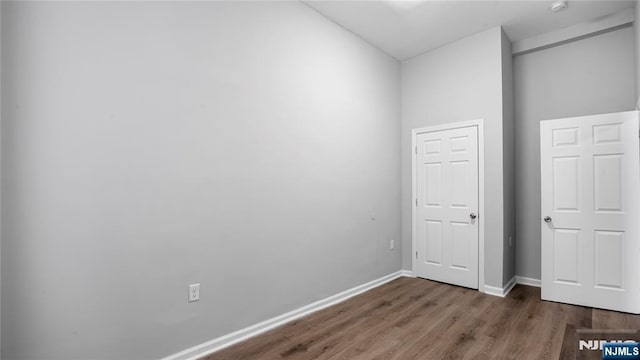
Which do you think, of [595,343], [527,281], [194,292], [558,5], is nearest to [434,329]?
[595,343]

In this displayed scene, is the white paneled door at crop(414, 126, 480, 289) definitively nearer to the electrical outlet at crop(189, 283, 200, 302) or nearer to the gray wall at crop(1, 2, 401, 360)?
the gray wall at crop(1, 2, 401, 360)

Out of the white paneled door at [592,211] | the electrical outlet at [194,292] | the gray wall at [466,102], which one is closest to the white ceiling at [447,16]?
the gray wall at [466,102]

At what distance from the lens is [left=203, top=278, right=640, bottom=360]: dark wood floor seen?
220cm

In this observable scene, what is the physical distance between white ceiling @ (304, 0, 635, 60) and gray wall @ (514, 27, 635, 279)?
1.14 ft

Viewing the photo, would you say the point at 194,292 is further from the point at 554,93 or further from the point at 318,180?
the point at 554,93

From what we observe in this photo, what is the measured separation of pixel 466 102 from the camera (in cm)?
374

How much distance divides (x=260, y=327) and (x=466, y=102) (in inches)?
136

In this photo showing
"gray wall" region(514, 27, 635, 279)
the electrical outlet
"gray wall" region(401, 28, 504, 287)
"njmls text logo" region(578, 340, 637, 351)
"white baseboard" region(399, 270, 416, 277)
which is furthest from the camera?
"white baseboard" region(399, 270, 416, 277)

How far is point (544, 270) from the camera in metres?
3.29

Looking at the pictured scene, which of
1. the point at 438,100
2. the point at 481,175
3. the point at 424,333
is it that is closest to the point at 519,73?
the point at 438,100

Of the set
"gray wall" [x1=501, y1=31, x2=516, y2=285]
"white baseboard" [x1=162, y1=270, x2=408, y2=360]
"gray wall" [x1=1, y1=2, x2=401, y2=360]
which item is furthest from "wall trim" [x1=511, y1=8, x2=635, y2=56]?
"white baseboard" [x1=162, y1=270, x2=408, y2=360]

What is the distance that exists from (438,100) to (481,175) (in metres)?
1.14

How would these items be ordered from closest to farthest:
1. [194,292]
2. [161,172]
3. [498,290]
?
[161,172] < [194,292] < [498,290]
